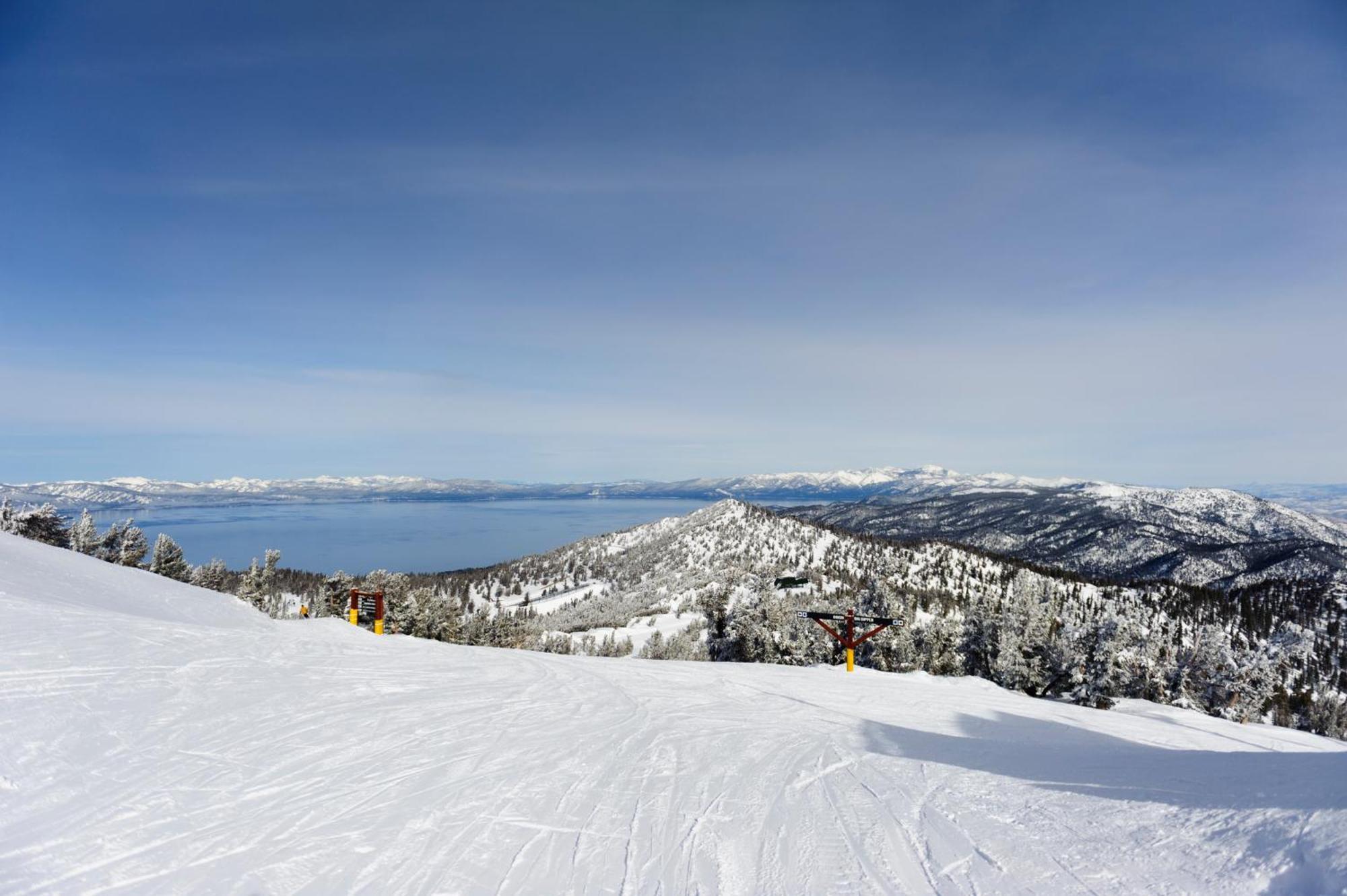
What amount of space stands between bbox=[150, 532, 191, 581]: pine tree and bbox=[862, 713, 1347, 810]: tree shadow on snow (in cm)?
5977

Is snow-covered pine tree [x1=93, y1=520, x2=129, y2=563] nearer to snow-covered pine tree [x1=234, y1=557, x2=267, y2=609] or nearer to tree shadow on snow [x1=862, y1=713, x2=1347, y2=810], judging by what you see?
snow-covered pine tree [x1=234, y1=557, x2=267, y2=609]

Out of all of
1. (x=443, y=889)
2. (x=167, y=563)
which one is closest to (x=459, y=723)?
(x=443, y=889)

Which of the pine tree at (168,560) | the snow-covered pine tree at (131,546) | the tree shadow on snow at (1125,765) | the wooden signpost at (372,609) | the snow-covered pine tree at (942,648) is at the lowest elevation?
the snow-covered pine tree at (942,648)

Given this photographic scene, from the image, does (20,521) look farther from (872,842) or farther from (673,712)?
(872,842)

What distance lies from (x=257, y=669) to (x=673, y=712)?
6.65 meters

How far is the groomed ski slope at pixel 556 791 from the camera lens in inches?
163

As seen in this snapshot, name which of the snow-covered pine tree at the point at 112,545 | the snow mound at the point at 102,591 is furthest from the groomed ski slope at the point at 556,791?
the snow-covered pine tree at the point at 112,545

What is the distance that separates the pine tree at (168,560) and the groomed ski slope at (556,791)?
50.6 meters

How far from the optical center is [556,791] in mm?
5922

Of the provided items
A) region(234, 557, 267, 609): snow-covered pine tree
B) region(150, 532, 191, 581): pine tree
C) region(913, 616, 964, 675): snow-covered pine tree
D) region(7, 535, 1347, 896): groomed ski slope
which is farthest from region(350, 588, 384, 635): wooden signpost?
region(150, 532, 191, 581): pine tree

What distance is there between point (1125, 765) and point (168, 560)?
65.5 meters

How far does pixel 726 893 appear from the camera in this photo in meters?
4.17

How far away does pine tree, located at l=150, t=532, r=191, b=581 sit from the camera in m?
48.4

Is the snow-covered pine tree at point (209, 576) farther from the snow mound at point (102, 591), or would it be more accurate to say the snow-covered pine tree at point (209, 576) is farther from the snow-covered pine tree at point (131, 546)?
the snow mound at point (102, 591)
